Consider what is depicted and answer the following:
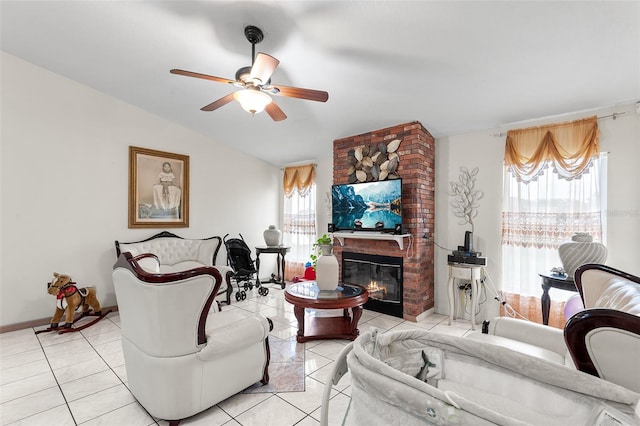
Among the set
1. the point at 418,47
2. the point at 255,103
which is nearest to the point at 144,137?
the point at 255,103

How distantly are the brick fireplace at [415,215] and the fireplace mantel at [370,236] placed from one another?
0.38 feet

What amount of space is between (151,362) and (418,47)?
295cm

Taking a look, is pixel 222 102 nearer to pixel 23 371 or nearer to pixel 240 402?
pixel 240 402

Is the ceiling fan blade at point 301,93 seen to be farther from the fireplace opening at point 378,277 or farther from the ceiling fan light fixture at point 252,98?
the fireplace opening at point 378,277

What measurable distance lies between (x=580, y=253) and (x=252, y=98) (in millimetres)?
3148

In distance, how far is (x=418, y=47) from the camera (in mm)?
2279

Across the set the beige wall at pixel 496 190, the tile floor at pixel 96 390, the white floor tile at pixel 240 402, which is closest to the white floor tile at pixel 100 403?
the tile floor at pixel 96 390

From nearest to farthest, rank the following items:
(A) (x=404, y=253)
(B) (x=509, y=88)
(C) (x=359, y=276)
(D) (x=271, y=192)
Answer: (B) (x=509, y=88) → (A) (x=404, y=253) → (C) (x=359, y=276) → (D) (x=271, y=192)

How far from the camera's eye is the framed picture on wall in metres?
4.20

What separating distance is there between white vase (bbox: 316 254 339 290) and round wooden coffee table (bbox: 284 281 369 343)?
8 centimetres

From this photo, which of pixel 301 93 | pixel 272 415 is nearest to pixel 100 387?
pixel 272 415

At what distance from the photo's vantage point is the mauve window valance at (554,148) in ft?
9.19

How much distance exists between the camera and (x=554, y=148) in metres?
2.98

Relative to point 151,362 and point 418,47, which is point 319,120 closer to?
point 418,47
